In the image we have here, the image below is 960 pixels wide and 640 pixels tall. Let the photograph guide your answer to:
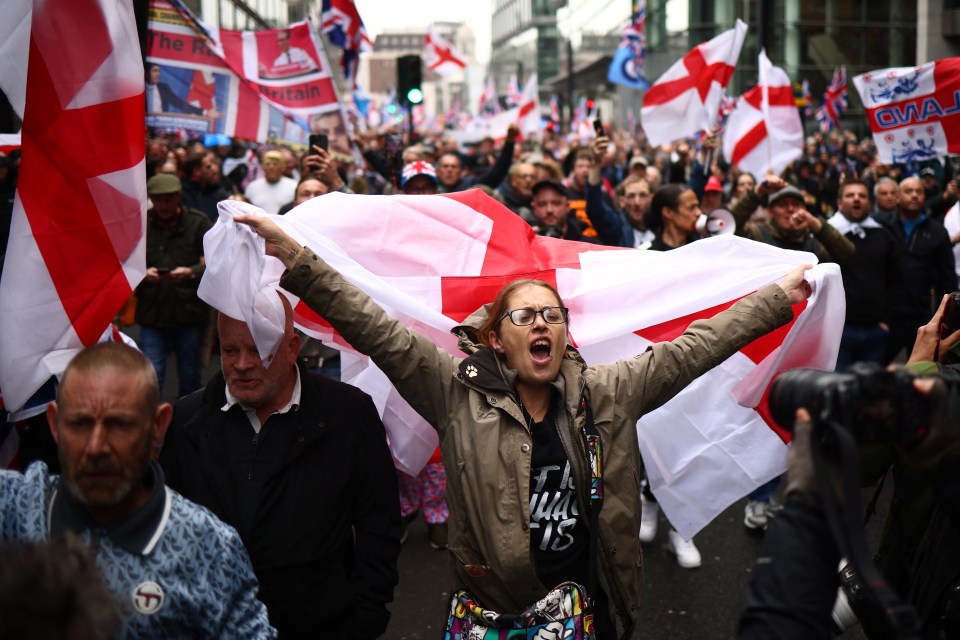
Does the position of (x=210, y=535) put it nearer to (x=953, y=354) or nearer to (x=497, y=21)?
(x=953, y=354)

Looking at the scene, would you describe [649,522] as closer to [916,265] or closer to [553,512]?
[553,512]

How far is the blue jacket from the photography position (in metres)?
2.06

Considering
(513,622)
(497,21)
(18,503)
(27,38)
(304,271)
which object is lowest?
(513,622)

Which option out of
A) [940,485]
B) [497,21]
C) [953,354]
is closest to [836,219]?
[953,354]

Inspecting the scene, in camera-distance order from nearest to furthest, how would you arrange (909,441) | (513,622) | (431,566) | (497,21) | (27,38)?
(909,441) < (513,622) < (27,38) < (431,566) < (497,21)

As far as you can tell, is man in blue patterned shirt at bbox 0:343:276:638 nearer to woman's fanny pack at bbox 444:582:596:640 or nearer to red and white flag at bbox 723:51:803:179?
woman's fanny pack at bbox 444:582:596:640

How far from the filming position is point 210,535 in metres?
2.17

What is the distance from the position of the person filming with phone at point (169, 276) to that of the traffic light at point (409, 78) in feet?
15.6

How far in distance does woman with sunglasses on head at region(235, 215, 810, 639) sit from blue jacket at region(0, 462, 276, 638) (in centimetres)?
83

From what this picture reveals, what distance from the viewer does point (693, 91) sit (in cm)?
973

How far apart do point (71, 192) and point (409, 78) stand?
8.53 metres

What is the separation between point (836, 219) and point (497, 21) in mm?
123179

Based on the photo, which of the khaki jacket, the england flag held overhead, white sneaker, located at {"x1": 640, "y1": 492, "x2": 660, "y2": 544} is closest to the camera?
the khaki jacket

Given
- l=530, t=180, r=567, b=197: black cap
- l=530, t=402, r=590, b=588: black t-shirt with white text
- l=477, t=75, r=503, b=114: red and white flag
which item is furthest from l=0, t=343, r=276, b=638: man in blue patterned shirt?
l=477, t=75, r=503, b=114: red and white flag
